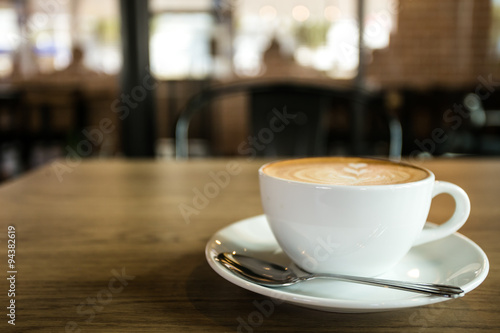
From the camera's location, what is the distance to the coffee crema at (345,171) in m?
0.35

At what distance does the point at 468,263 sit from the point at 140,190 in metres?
0.47

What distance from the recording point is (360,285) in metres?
0.31

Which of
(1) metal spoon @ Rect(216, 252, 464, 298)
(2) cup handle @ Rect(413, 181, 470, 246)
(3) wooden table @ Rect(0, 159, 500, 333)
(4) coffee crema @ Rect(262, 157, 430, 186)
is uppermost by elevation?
(4) coffee crema @ Rect(262, 157, 430, 186)

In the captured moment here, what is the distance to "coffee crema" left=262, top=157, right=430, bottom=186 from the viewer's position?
0.35 metres

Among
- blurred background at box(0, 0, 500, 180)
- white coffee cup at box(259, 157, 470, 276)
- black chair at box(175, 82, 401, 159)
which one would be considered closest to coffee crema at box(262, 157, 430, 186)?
white coffee cup at box(259, 157, 470, 276)

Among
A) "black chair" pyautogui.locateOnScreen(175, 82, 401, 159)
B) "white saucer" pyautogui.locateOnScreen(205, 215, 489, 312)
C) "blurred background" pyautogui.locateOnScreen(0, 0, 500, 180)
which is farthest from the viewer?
"blurred background" pyautogui.locateOnScreen(0, 0, 500, 180)

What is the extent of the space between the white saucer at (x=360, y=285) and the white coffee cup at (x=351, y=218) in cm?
2

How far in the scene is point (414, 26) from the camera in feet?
12.8

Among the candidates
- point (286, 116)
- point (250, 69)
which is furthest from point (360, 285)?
point (250, 69)

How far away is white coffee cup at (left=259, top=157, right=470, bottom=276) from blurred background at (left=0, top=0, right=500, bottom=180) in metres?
2.32

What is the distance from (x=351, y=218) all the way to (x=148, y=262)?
0.17 m

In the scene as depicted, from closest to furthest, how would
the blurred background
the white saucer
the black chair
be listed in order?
the white saucer < the black chair < the blurred background

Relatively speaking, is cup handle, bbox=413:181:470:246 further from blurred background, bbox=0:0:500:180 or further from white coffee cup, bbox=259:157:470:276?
blurred background, bbox=0:0:500:180

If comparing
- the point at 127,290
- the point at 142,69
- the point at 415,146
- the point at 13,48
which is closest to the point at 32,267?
the point at 127,290
